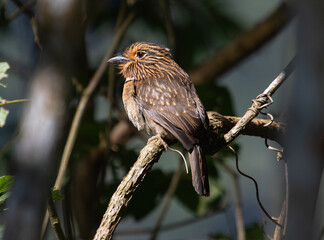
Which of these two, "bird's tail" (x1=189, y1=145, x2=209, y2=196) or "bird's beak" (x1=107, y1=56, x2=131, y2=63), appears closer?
"bird's tail" (x1=189, y1=145, x2=209, y2=196)

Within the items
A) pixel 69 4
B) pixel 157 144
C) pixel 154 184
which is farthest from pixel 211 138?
pixel 69 4

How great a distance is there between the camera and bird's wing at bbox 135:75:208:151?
2176mm

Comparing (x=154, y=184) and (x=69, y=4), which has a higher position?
(x=69, y=4)

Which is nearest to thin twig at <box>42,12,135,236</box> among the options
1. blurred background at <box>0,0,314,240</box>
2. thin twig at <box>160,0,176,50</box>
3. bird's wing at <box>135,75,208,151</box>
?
blurred background at <box>0,0,314,240</box>

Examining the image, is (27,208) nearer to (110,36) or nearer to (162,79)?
(162,79)

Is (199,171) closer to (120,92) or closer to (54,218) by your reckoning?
(54,218)

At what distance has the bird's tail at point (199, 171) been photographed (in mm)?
2043

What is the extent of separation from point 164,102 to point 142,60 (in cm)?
57

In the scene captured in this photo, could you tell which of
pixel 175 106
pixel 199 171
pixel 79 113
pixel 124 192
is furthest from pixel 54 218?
pixel 79 113

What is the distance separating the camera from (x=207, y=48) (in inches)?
169

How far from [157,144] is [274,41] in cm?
247

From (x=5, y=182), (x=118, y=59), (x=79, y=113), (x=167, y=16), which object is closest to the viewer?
(x=5, y=182)

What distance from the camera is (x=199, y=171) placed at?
6.87 ft

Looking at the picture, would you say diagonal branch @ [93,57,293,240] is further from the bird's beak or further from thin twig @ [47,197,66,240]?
the bird's beak
